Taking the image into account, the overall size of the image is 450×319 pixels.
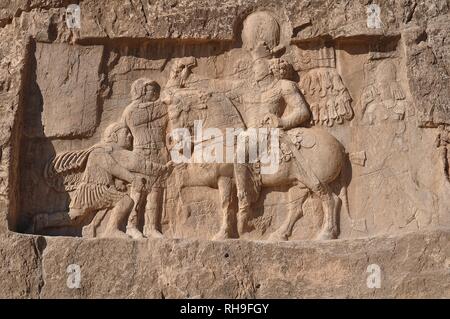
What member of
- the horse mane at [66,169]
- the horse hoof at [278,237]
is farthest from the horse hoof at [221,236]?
the horse mane at [66,169]

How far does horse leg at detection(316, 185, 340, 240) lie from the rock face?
0.05ft

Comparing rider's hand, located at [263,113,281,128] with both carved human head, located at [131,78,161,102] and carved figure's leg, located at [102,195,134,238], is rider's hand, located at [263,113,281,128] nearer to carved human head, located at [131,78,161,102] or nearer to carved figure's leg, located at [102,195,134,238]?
carved human head, located at [131,78,161,102]

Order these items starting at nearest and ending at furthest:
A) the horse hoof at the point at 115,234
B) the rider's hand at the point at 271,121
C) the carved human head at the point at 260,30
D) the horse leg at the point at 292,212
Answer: the horse hoof at the point at 115,234 → the horse leg at the point at 292,212 → the rider's hand at the point at 271,121 → the carved human head at the point at 260,30

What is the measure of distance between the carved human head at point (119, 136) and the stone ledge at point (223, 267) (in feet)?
2.76

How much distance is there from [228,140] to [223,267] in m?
1.04

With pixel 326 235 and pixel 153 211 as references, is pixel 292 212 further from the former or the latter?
pixel 153 211

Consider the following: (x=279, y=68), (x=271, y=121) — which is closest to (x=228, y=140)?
(x=271, y=121)

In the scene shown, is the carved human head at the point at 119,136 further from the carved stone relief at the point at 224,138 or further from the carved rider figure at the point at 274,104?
the carved rider figure at the point at 274,104

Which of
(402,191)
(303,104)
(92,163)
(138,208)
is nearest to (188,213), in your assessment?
(138,208)

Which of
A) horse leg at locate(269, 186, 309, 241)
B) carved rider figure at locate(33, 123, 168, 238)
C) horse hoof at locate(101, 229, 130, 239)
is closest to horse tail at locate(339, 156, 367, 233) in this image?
horse leg at locate(269, 186, 309, 241)

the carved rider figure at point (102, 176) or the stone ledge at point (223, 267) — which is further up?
the carved rider figure at point (102, 176)

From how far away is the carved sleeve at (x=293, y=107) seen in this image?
6719mm

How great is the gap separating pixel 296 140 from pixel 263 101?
436 mm

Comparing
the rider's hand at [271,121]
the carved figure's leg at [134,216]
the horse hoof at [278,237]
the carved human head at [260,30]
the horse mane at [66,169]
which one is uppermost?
the carved human head at [260,30]
